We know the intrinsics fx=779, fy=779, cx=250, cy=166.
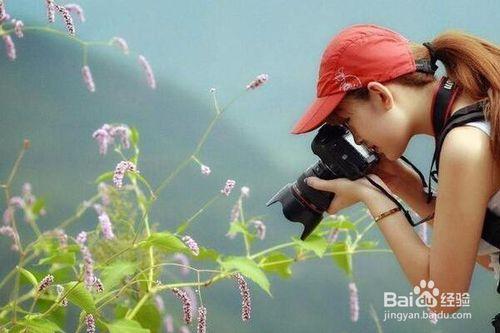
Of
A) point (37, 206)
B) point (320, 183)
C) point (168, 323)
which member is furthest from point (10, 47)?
point (320, 183)

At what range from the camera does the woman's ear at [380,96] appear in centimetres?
88

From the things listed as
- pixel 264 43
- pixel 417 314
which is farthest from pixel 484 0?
pixel 417 314

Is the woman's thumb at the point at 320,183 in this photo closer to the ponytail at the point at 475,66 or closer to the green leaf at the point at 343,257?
the ponytail at the point at 475,66

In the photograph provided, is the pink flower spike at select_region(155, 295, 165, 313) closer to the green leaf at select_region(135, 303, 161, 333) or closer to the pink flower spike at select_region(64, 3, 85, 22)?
the green leaf at select_region(135, 303, 161, 333)

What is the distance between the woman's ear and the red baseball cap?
0.04ft

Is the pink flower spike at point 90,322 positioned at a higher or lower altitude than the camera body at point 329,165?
lower

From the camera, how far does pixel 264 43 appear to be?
1.69m

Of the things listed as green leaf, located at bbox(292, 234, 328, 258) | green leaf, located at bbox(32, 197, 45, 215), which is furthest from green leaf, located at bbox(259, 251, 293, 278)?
green leaf, located at bbox(32, 197, 45, 215)

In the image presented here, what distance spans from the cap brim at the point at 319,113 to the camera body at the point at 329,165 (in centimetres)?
5

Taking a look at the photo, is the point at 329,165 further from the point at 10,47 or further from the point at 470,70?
the point at 10,47

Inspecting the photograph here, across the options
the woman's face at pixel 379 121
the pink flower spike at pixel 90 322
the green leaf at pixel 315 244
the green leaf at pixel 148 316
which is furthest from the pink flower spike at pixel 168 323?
the woman's face at pixel 379 121

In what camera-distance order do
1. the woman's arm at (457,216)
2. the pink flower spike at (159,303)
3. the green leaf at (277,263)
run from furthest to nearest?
1. the pink flower spike at (159,303)
2. the green leaf at (277,263)
3. the woman's arm at (457,216)

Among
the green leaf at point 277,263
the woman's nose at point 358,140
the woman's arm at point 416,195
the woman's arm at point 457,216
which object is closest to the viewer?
the woman's arm at point 457,216

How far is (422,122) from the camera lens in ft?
2.97
